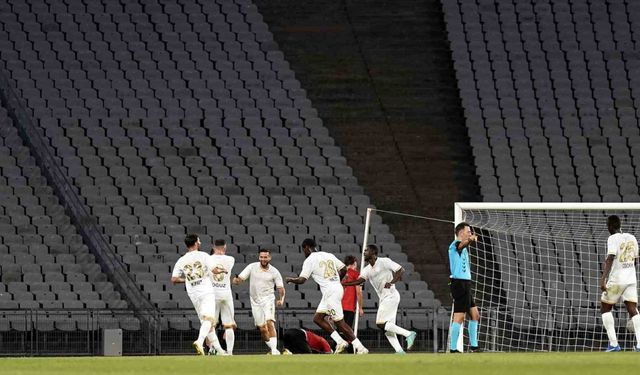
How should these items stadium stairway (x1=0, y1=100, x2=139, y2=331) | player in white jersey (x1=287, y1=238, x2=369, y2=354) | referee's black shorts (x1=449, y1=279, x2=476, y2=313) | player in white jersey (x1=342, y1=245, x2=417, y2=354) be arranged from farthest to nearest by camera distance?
stadium stairway (x1=0, y1=100, x2=139, y2=331)
player in white jersey (x1=342, y1=245, x2=417, y2=354)
player in white jersey (x1=287, y1=238, x2=369, y2=354)
referee's black shorts (x1=449, y1=279, x2=476, y2=313)

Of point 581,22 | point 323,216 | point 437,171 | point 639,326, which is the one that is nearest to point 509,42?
point 581,22

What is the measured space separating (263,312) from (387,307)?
6.16 feet

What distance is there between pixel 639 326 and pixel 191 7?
17.8 m

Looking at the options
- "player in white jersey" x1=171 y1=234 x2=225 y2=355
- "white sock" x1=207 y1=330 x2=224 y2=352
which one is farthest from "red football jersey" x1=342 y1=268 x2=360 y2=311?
"player in white jersey" x1=171 y1=234 x2=225 y2=355

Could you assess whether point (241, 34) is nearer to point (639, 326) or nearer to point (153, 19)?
point (153, 19)

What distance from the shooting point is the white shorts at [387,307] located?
20953 mm

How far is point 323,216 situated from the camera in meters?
28.3

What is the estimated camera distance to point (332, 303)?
20.3 metres

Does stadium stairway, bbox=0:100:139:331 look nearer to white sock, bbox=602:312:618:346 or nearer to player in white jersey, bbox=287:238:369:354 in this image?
player in white jersey, bbox=287:238:369:354

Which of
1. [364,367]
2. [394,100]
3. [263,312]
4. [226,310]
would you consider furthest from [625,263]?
[394,100]

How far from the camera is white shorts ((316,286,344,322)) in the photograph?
20.4 m

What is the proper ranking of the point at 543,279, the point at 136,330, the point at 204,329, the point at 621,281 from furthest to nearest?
the point at 543,279 < the point at 136,330 < the point at 204,329 < the point at 621,281

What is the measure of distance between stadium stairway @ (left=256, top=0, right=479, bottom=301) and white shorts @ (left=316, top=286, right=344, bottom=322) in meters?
6.62

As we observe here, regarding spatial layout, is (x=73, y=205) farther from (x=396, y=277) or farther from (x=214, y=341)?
(x=396, y=277)
